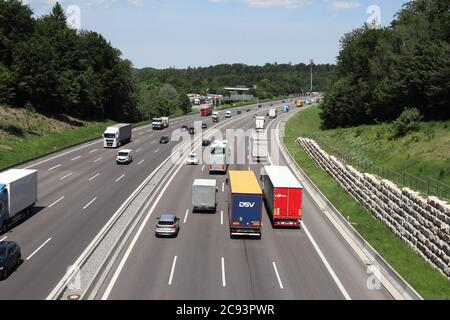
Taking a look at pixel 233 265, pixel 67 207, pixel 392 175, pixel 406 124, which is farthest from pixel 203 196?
pixel 406 124

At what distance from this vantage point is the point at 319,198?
172ft

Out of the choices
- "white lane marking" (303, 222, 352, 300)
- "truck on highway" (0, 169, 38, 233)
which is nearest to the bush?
"white lane marking" (303, 222, 352, 300)

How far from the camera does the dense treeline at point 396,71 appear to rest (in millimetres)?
77375

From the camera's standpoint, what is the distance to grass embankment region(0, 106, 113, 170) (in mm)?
72875

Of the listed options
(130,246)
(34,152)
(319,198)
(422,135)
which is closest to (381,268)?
(130,246)

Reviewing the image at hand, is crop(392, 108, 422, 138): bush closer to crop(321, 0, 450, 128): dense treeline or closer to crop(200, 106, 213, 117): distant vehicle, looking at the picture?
crop(321, 0, 450, 128): dense treeline

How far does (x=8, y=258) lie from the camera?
29.6m

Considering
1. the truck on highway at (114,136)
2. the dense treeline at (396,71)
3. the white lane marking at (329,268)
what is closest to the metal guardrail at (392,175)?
the white lane marking at (329,268)

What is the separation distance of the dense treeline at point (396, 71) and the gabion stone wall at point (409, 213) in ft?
98.6

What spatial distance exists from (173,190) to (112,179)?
31.6 feet

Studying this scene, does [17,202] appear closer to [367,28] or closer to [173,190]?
[173,190]

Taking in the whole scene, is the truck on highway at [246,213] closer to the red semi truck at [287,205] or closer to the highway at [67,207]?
the red semi truck at [287,205]

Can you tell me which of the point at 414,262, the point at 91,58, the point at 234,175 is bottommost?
the point at 414,262

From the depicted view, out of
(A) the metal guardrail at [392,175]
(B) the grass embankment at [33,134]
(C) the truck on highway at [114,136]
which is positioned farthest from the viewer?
(C) the truck on highway at [114,136]
